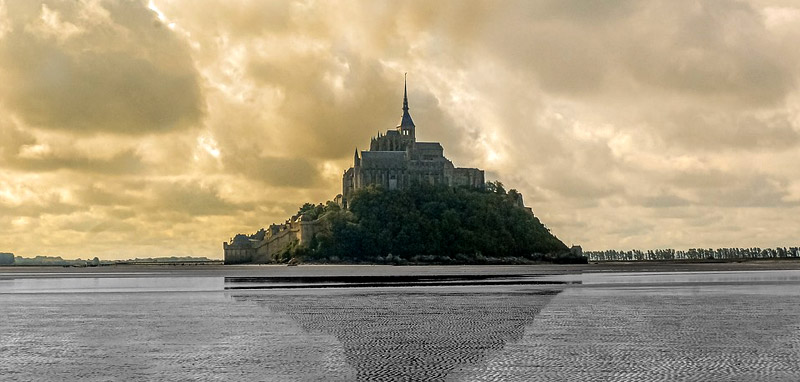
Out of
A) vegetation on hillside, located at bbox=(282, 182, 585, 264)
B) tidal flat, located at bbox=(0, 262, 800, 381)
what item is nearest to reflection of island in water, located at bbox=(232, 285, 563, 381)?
tidal flat, located at bbox=(0, 262, 800, 381)

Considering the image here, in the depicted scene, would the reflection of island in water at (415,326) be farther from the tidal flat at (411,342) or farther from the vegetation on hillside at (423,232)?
the vegetation on hillside at (423,232)

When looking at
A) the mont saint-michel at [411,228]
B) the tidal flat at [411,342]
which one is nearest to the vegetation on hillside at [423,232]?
the mont saint-michel at [411,228]

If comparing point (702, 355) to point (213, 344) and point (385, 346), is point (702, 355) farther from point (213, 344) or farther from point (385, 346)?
point (213, 344)

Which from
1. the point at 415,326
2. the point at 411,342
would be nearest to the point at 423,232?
the point at 415,326

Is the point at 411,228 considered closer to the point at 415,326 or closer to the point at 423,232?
the point at 423,232

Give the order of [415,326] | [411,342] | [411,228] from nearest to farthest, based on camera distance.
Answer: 1. [411,342]
2. [415,326]
3. [411,228]

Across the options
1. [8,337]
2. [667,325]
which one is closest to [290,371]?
[8,337]
